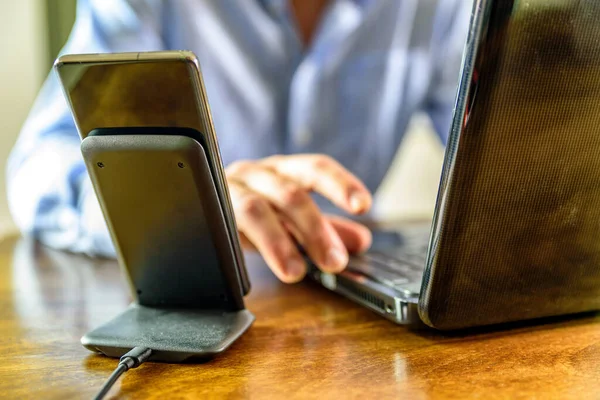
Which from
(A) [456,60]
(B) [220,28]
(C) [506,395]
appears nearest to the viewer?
(C) [506,395]

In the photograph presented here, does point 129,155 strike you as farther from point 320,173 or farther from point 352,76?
point 352,76

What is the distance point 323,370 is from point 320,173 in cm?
24

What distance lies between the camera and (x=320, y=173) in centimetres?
53

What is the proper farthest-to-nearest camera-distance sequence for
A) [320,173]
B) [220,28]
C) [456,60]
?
[456,60] → [220,28] → [320,173]

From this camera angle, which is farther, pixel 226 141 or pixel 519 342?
pixel 226 141

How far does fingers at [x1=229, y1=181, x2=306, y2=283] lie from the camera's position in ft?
1.46

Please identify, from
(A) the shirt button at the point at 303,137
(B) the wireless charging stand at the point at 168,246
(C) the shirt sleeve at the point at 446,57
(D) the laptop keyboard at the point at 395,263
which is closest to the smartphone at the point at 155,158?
(B) the wireless charging stand at the point at 168,246

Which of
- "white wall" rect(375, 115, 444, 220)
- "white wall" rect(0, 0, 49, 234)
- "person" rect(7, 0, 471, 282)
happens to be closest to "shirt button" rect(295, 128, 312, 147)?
"person" rect(7, 0, 471, 282)

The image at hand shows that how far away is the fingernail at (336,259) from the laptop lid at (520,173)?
12 cm

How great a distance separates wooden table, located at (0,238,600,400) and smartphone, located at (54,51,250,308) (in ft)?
0.21

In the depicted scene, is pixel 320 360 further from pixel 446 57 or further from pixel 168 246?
pixel 446 57

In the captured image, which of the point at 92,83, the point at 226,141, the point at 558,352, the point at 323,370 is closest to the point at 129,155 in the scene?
the point at 92,83

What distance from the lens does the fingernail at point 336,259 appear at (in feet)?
1.50

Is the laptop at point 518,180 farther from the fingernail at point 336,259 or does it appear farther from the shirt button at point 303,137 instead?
the shirt button at point 303,137
